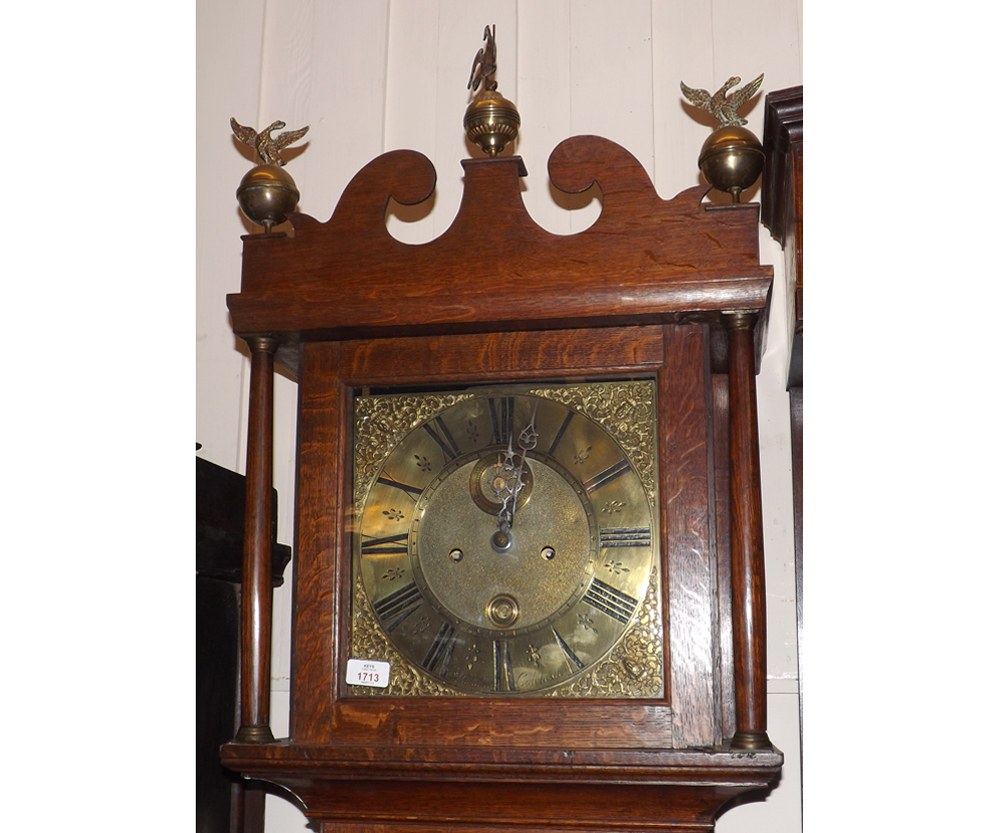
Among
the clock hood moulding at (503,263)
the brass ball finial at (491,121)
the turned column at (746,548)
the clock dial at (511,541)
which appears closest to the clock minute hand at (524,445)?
the clock dial at (511,541)

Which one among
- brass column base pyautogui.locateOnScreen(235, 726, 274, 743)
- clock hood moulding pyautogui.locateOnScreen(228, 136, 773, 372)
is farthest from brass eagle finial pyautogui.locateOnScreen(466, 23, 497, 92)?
brass column base pyautogui.locateOnScreen(235, 726, 274, 743)

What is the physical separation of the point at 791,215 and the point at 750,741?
650 millimetres

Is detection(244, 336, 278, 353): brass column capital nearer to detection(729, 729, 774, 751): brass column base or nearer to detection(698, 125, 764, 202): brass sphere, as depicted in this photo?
detection(698, 125, 764, 202): brass sphere

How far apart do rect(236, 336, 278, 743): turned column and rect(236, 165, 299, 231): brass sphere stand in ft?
0.54

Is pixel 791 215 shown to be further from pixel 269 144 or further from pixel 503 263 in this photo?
pixel 269 144

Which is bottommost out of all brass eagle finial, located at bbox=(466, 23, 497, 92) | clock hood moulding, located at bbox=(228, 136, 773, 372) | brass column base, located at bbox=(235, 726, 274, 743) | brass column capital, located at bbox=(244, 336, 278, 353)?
brass column base, located at bbox=(235, 726, 274, 743)

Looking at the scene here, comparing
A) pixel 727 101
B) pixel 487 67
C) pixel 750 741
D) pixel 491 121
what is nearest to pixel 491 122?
pixel 491 121

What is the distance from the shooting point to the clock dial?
3.91ft

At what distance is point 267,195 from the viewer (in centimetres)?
134

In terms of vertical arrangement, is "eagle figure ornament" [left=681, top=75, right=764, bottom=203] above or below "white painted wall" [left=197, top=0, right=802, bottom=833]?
below

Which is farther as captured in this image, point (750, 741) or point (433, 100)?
point (433, 100)

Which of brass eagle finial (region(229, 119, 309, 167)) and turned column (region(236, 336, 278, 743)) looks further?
brass eagle finial (region(229, 119, 309, 167))

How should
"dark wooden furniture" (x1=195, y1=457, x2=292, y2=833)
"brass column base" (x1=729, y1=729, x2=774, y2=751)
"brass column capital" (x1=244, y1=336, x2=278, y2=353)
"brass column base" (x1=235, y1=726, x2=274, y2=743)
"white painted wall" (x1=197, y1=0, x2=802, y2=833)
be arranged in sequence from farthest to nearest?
"white painted wall" (x1=197, y1=0, x2=802, y2=833) → "dark wooden furniture" (x1=195, y1=457, x2=292, y2=833) → "brass column capital" (x1=244, y1=336, x2=278, y2=353) → "brass column base" (x1=235, y1=726, x2=274, y2=743) → "brass column base" (x1=729, y1=729, x2=774, y2=751)
